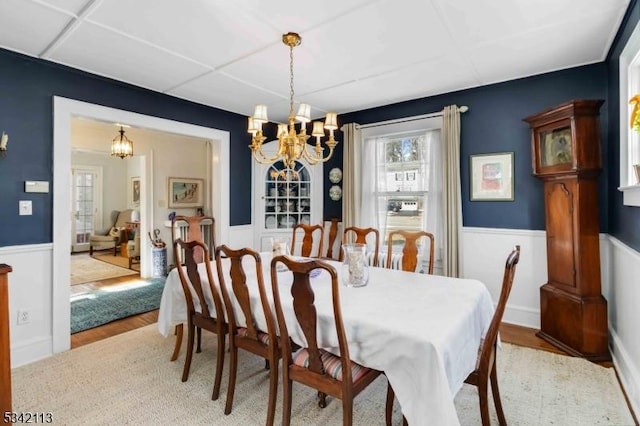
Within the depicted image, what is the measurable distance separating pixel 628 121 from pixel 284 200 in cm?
371

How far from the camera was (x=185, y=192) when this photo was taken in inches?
238

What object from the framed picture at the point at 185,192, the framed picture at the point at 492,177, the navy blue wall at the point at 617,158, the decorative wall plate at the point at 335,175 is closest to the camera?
the navy blue wall at the point at 617,158

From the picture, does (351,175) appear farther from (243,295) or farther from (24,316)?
(24,316)

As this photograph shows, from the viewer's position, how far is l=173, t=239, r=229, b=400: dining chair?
2.15m

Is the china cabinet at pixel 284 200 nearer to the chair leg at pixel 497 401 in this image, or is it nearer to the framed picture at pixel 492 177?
the framed picture at pixel 492 177

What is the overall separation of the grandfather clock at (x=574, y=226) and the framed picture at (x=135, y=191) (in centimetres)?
842

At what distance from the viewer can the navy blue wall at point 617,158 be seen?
2107 mm

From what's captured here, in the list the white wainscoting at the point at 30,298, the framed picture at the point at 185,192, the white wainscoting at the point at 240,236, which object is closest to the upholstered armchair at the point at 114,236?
the framed picture at the point at 185,192

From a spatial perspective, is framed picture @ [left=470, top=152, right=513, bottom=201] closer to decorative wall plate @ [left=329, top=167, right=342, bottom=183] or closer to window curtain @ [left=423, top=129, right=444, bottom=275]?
window curtain @ [left=423, top=129, right=444, bottom=275]

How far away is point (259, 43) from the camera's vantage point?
2488mm

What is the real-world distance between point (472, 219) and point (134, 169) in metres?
8.28

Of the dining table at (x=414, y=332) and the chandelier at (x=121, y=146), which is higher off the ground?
the chandelier at (x=121, y=146)

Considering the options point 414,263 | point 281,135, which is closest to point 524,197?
point 414,263

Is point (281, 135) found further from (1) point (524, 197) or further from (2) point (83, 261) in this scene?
(2) point (83, 261)
